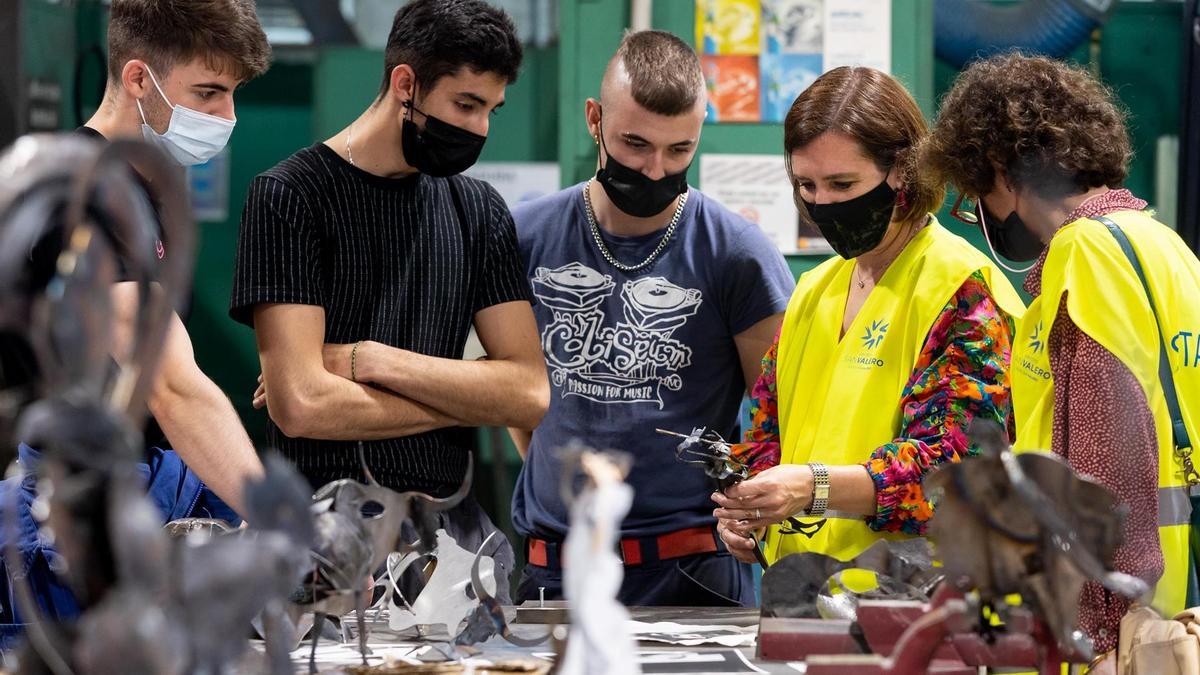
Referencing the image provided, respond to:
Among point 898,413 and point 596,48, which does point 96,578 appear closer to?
point 898,413

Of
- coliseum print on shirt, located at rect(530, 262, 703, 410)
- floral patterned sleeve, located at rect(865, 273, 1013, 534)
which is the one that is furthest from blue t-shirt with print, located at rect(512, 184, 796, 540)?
floral patterned sleeve, located at rect(865, 273, 1013, 534)

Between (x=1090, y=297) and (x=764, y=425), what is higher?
(x=1090, y=297)

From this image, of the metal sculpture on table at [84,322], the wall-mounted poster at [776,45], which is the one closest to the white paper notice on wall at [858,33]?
the wall-mounted poster at [776,45]

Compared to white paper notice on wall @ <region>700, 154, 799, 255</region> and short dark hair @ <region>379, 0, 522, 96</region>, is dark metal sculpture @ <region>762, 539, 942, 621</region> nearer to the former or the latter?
short dark hair @ <region>379, 0, 522, 96</region>

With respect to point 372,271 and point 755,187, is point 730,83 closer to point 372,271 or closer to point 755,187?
point 755,187

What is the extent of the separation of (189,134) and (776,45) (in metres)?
2.01

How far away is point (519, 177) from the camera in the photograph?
3850mm

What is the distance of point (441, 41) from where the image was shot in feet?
7.15

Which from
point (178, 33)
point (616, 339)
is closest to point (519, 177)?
point (616, 339)

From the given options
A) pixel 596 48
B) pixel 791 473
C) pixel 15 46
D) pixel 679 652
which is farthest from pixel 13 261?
pixel 15 46

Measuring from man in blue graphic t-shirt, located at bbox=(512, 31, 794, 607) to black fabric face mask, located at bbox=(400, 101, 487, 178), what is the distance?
351mm

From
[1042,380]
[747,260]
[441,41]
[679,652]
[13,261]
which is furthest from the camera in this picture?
[747,260]

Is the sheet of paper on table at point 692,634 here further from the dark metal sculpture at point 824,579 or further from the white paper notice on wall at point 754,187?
the white paper notice on wall at point 754,187

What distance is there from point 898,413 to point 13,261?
1.45 metres
